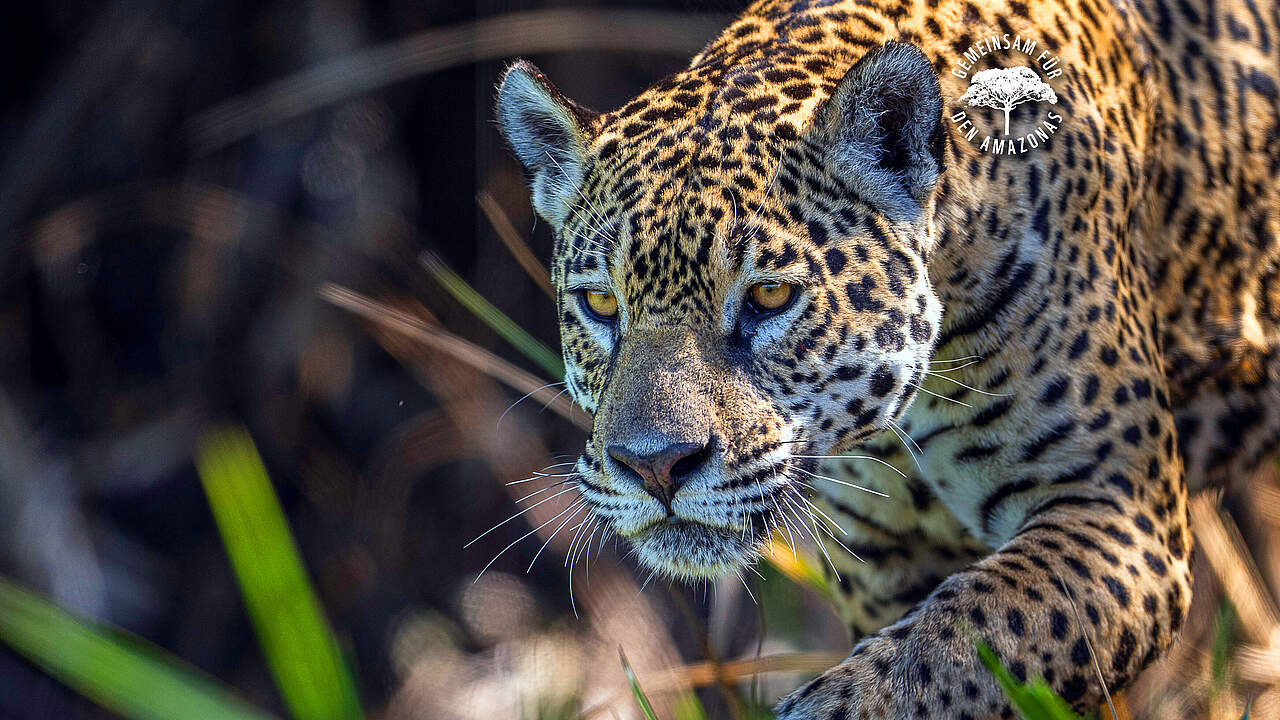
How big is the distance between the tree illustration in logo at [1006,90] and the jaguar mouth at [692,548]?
1.28m

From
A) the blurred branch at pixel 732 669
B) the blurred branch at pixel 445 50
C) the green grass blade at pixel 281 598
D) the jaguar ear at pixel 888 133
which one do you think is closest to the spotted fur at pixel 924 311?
the jaguar ear at pixel 888 133

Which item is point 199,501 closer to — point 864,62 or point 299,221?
point 299,221

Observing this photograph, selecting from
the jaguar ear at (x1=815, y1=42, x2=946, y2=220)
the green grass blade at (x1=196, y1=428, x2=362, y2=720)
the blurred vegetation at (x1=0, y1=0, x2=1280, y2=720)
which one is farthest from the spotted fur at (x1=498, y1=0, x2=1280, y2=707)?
the blurred vegetation at (x1=0, y1=0, x2=1280, y2=720)

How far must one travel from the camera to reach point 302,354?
7809 millimetres

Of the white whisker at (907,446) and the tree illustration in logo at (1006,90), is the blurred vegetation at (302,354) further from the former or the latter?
the tree illustration in logo at (1006,90)

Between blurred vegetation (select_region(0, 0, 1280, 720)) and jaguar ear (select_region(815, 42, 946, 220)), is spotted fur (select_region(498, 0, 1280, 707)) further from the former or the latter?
blurred vegetation (select_region(0, 0, 1280, 720))

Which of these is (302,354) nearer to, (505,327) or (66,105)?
(66,105)

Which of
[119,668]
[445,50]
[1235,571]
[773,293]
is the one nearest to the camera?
[119,668]

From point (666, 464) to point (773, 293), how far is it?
49 cm

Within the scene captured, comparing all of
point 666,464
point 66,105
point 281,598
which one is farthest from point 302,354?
point 281,598

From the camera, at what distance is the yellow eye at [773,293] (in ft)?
9.96

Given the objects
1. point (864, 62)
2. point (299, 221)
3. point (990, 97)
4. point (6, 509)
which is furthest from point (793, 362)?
point (6, 509)

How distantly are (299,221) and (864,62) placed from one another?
5391 mm

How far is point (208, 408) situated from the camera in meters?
7.76
